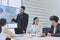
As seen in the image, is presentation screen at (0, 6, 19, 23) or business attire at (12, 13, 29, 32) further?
presentation screen at (0, 6, 19, 23)

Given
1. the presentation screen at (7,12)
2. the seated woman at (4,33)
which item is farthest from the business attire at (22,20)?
the seated woman at (4,33)

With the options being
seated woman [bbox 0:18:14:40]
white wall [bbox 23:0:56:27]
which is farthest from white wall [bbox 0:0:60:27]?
seated woman [bbox 0:18:14:40]

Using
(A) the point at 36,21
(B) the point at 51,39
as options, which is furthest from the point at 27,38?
(A) the point at 36,21

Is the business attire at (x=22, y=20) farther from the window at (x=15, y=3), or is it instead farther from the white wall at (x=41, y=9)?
the white wall at (x=41, y=9)

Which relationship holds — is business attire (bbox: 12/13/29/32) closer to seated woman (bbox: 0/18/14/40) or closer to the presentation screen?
the presentation screen

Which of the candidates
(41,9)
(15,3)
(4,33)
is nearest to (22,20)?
(15,3)

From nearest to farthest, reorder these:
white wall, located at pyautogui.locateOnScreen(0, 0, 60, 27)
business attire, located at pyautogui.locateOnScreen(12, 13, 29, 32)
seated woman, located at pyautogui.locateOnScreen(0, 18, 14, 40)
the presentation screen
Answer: seated woman, located at pyautogui.locateOnScreen(0, 18, 14, 40)
business attire, located at pyautogui.locateOnScreen(12, 13, 29, 32)
the presentation screen
white wall, located at pyautogui.locateOnScreen(0, 0, 60, 27)

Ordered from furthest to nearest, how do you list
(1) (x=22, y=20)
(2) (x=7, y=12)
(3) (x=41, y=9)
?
(3) (x=41, y=9), (2) (x=7, y=12), (1) (x=22, y=20)

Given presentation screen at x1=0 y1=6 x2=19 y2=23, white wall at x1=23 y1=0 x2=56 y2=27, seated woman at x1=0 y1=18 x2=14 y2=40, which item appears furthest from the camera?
white wall at x1=23 y1=0 x2=56 y2=27

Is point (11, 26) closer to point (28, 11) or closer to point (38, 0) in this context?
point (28, 11)

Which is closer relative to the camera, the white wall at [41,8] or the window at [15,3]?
the window at [15,3]

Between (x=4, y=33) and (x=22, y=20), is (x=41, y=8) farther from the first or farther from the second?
(x=4, y=33)

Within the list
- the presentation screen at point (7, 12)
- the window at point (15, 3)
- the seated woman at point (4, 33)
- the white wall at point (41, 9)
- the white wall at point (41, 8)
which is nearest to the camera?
the seated woman at point (4, 33)

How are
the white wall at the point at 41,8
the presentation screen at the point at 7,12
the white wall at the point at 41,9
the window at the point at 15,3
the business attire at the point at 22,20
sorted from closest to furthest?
the business attire at the point at 22,20 < the presentation screen at the point at 7,12 < the window at the point at 15,3 < the white wall at the point at 41,8 < the white wall at the point at 41,9
